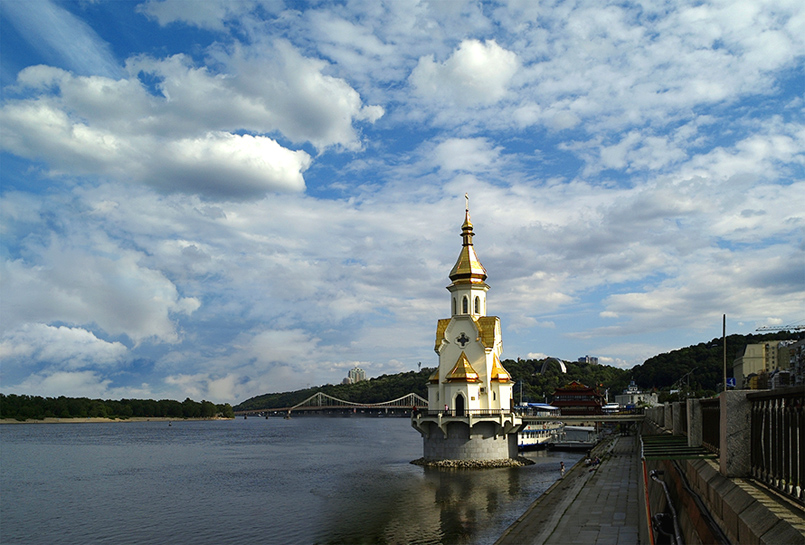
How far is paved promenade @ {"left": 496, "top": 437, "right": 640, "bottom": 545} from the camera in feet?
68.9

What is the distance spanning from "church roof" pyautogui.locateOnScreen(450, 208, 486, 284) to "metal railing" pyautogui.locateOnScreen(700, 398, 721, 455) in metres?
44.2

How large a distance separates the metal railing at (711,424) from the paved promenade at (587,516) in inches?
367

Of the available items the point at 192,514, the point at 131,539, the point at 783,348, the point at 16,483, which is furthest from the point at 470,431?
the point at 783,348

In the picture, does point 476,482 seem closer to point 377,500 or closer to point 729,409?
point 377,500

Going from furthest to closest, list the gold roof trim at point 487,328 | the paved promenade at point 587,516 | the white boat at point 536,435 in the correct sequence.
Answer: the white boat at point 536,435 → the gold roof trim at point 487,328 → the paved promenade at point 587,516

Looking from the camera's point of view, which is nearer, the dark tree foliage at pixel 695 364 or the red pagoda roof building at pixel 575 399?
the red pagoda roof building at pixel 575 399

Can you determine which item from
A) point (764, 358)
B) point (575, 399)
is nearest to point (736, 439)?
point (575, 399)

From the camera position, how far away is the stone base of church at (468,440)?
171 feet

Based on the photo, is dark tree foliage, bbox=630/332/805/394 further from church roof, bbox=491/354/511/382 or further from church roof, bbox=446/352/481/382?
church roof, bbox=446/352/481/382

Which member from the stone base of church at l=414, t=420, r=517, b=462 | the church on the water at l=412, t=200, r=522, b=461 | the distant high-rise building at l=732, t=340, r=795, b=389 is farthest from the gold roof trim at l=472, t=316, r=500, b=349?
the distant high-rise building at l=732, t=340, r=795, b=389

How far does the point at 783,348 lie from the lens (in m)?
110

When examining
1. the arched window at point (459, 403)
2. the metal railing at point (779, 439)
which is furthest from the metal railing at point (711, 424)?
the arched window at point (459, 403)

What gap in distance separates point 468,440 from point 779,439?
47367mm

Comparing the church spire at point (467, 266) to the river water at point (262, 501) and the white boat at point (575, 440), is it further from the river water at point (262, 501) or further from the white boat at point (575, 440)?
the white boat at point (575, 440)
